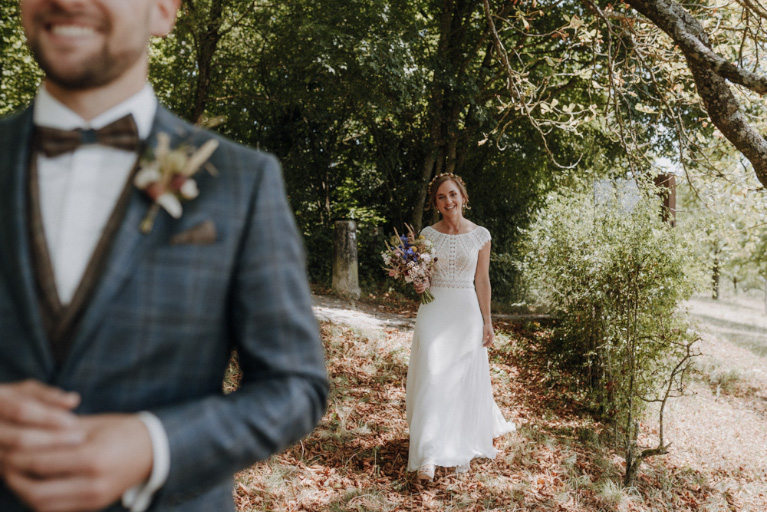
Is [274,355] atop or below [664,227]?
below

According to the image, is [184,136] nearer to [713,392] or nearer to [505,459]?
[505,459]

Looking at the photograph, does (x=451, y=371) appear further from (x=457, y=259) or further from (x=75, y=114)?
(x=75, y=114)

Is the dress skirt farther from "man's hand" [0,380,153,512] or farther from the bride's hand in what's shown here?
"man's hand" [0,380,153,512]

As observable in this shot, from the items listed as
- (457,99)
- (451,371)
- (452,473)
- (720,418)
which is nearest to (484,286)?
(451,371)

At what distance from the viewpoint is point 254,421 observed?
2.88 feet

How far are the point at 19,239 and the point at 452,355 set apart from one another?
4.51 m

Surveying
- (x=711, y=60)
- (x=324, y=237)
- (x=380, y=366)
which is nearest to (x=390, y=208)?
(x=324, y=237)

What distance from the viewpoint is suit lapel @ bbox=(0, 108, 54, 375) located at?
87 cm

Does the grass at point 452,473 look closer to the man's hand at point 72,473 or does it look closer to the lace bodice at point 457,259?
the lace bodice at point 457,259

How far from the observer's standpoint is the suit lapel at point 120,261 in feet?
2.86

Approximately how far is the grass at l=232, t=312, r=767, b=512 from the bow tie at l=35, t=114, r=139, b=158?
3907 mm

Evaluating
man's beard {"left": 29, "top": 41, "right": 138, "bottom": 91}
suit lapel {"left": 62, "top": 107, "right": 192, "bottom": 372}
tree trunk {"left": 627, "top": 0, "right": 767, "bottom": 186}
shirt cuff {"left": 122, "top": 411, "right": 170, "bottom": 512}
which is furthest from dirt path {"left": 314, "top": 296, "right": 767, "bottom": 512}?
man's beard {"left": 29, "top": 41, "right": 138, "bottom": 91}

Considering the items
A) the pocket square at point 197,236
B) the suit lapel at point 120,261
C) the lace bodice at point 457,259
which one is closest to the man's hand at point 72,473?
the suit lapel at point 120,261

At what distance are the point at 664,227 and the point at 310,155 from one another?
9.99 m
